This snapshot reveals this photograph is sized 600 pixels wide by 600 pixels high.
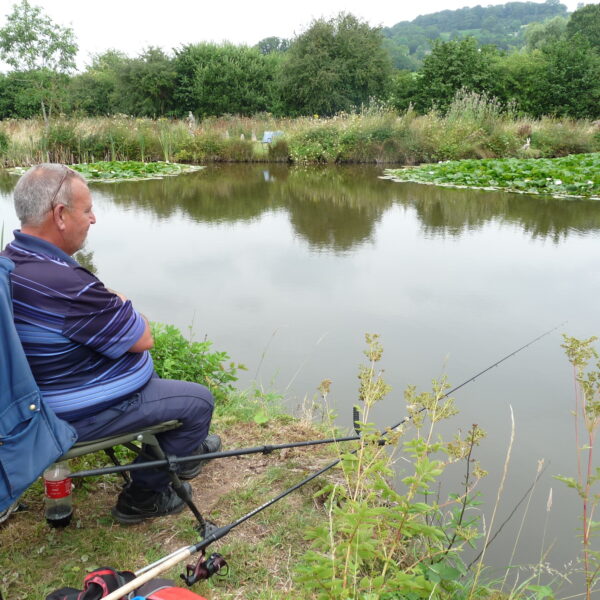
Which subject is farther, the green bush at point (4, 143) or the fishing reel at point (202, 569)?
the green bush at point (4, 143)

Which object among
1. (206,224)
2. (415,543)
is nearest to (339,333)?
(415,543)

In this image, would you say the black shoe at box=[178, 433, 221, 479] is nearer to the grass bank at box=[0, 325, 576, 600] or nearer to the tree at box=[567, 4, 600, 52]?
the grass bank at box=[0, 325, 576, 600]

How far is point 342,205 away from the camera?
9531mm

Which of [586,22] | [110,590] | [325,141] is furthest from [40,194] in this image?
[586,22]

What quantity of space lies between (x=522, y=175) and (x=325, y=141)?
7132 mm

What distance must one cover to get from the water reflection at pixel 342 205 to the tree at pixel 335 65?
47.6ft

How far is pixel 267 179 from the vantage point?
13.2m

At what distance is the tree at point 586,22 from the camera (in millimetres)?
39344

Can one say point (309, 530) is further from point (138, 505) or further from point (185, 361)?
point (185, 361)

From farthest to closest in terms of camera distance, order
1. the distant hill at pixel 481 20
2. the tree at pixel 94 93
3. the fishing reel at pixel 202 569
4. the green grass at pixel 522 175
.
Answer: the distant hill at pixel 481 20 → the tree at pixel 94 93 → the green grass at pixel 522 175 → the fishing reel at pixel 202 569

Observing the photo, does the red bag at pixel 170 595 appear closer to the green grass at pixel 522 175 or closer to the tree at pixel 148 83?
the green grass at pixel 522 175

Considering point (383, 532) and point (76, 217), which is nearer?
point (383, 532)

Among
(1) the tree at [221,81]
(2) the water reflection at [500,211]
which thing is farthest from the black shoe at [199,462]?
(1) the tree at [221,81]

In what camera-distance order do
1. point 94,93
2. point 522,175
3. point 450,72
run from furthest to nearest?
1. point 94,93
2. point 450,72
3. point 522,175
